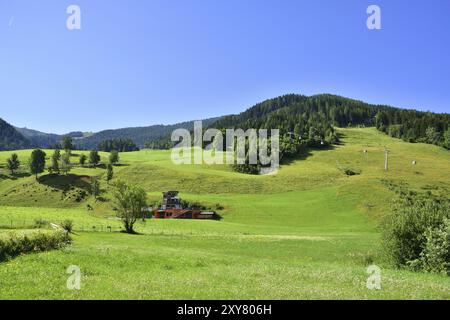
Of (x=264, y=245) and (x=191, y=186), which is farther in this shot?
(x=191, y=186)

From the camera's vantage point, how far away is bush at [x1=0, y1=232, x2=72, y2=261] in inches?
1174

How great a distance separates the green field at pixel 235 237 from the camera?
19922mm

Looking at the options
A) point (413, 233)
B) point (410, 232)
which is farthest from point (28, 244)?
point (413, 233)

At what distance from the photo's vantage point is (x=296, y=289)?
64.1ft

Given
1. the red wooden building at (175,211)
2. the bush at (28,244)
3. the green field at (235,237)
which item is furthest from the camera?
the red wooden building at (175,211)

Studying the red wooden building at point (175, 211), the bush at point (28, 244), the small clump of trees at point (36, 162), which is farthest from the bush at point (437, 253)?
the small clump of trees at point (36, 162)

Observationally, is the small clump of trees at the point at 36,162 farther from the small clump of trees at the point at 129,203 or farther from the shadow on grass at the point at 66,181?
the small clump of trees at the point at 129,203

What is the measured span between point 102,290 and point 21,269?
27.4 ft

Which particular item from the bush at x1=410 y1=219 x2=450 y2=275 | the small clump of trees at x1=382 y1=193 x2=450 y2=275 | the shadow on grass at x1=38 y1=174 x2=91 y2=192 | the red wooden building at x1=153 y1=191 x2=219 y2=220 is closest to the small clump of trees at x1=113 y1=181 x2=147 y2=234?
the red wooden building at x1=153 y1=191 x2=219 y2=220

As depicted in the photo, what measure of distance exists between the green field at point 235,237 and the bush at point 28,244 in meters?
2.29

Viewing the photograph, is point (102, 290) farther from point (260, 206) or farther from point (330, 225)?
point (260, 206)

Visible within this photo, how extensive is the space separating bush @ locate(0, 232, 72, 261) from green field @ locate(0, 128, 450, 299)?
2.29 metres

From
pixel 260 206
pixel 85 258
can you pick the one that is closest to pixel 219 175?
pixel 260 206
